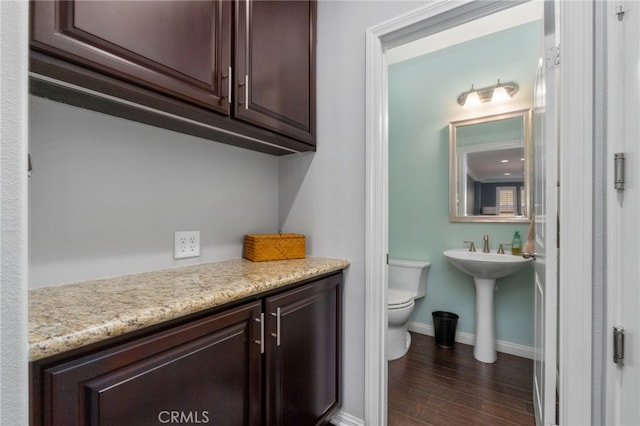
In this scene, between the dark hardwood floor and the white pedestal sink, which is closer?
the dark hardwood floor

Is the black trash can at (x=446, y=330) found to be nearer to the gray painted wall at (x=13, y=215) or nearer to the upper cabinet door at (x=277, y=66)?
the upper cabinet door at (x=277, y=66)

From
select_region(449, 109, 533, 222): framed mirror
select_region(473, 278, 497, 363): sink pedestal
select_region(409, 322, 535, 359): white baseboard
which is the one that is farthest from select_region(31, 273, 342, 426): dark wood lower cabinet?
select_region(449, 109, 533, 222): framed mirror

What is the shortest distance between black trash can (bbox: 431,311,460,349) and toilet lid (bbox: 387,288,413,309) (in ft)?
1.32

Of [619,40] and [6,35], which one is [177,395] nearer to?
[6,35]

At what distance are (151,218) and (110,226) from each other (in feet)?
0.49

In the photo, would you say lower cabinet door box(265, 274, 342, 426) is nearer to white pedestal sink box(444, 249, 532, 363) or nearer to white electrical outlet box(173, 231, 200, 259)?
white electrical outlet box(173, 231, 200, 259)

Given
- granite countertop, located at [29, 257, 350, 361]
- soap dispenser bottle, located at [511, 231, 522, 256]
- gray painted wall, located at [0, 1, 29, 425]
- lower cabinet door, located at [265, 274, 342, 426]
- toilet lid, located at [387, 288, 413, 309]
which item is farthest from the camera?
soap dispenser bottle, located at [511, 231, 522, 256]

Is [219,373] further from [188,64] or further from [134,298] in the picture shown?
[188,64]

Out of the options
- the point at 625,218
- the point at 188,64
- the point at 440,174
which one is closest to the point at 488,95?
the point at 440,174

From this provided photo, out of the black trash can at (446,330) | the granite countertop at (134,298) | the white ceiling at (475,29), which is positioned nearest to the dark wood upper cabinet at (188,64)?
the granite countertop at (134,298)

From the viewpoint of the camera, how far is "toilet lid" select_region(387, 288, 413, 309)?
83.6 inches

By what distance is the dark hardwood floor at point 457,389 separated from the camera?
63.3 inches

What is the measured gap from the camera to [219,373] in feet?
2.95

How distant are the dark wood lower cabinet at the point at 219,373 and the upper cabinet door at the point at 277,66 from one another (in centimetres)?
77
